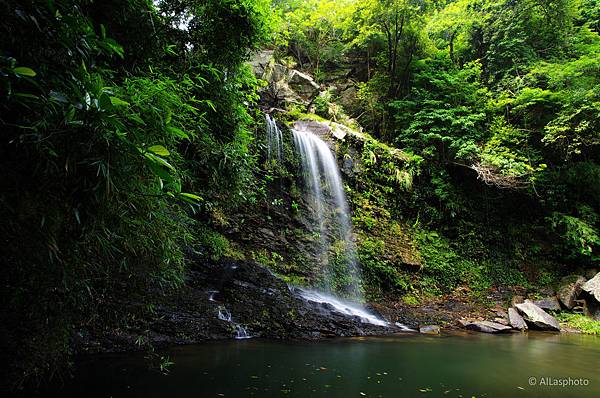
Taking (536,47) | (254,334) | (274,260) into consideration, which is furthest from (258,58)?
(254,334)

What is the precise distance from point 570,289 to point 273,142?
1004 centimetres

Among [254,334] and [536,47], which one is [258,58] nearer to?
[536,47]

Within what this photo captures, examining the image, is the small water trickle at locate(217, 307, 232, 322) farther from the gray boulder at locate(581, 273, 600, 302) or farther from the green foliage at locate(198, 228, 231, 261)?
the gray boulder at locate(581, 273, 600, 302)

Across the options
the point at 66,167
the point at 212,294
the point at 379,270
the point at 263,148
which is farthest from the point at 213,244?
the point at 66,167

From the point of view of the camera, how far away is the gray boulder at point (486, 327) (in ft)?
25.4

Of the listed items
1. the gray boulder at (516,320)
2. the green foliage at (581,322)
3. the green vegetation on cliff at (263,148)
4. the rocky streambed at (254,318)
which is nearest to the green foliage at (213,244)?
the green vegetation on cliff at (263,148)

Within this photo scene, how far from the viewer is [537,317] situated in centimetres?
852

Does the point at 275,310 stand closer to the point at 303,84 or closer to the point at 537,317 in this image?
the point at 537,317

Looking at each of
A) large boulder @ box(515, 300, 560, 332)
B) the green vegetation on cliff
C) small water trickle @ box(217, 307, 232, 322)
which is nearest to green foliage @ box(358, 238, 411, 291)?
the green vegetation on cliff

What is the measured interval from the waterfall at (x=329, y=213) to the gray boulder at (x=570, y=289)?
6427mm

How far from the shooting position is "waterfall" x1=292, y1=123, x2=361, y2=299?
8672mm

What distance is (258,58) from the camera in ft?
46.7

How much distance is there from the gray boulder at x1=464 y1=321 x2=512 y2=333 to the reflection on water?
6.65 ft

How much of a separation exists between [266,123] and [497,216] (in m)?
8.74
